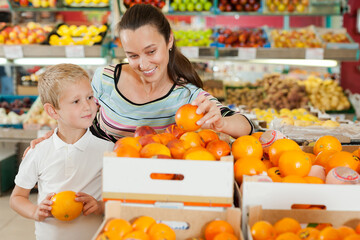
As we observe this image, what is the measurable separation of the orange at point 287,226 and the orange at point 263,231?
27 millimetres

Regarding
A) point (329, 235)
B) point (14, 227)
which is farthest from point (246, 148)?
point (14, 227)

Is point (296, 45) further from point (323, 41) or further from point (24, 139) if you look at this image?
point (24, 139)

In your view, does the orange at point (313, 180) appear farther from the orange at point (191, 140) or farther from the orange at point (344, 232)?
the orange at point (191, 140)

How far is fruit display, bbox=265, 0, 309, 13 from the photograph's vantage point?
442cm

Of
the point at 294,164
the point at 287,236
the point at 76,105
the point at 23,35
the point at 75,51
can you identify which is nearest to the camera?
the point at 287,236

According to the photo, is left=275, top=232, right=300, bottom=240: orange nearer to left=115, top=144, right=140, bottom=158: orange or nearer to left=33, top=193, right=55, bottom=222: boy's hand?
left=115, top=144, right=140, bottom=158: orange

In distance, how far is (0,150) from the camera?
416 centimetres

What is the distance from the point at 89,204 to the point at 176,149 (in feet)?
1.73

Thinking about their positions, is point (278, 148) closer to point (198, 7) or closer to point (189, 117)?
point (189, 117)

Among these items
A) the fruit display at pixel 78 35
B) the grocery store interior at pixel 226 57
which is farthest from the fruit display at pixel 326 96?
the fruit display at pixel 78 35

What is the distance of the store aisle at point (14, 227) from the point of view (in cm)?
304

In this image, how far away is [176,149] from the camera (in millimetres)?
1334

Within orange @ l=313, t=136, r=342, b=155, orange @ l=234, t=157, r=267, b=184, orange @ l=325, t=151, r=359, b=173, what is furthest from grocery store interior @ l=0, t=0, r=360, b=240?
orange @ l=234, t=157, r=267, b=184

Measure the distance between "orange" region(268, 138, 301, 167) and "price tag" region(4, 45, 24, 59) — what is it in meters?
3.21
